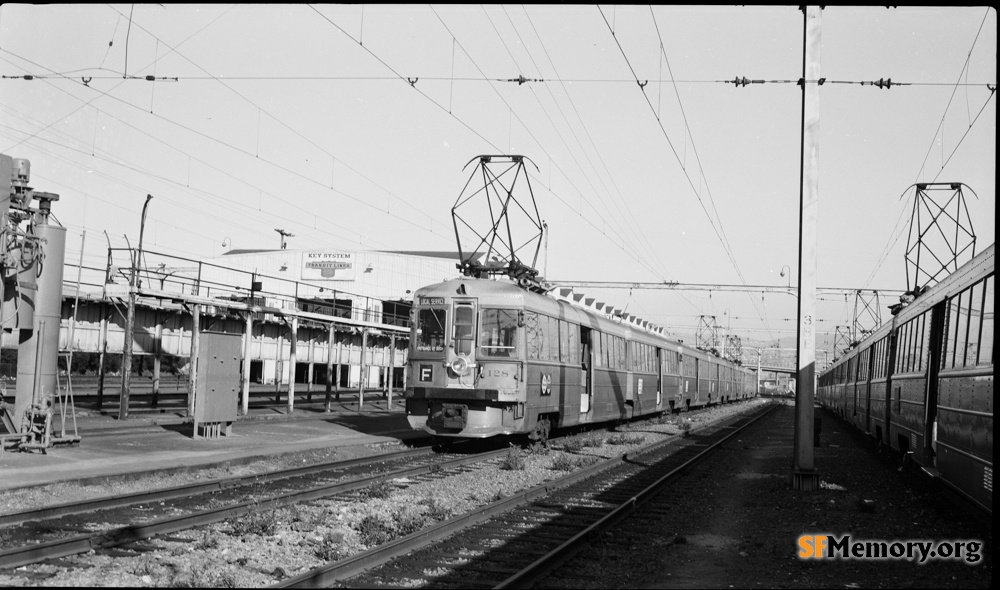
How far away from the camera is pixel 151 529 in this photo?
8.14m

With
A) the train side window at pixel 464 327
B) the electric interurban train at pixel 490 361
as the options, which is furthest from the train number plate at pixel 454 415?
the train side window at pixel 464 327

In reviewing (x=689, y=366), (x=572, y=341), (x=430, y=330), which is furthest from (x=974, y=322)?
(x=689, y=366)

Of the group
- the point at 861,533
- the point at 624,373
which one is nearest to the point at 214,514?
the point at 861,533

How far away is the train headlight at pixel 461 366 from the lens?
1628 cm

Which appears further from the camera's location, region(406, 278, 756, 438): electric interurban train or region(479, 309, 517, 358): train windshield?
region(479, 309, 517, 358): train windshield

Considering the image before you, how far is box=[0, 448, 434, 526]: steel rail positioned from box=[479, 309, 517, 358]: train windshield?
3.29m

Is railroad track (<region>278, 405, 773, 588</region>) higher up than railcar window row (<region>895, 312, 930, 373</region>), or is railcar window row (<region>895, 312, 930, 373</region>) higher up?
railcar window row (<region>895, 312, 930, 373</region>)

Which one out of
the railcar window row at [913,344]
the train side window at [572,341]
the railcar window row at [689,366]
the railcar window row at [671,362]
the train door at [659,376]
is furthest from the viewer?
the railcar window row at [689,366]

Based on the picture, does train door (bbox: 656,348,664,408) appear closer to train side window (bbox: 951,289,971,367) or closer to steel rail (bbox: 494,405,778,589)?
steel rail (bbox: 494,405,778,589)

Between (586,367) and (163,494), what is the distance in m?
12.2

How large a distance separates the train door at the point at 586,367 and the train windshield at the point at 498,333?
4476 millimetres

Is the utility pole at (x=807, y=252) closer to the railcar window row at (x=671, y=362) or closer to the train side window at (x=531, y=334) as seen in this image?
the train side window at (x=531, y=334)

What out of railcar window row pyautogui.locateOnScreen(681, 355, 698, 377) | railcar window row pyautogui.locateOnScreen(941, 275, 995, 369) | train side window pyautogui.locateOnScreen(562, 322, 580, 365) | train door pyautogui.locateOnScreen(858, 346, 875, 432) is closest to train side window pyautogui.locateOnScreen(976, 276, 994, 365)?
railcar window row pyautogui.locateOnScreen(941, 275, 995, 369)

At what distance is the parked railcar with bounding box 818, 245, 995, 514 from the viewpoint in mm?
8617
